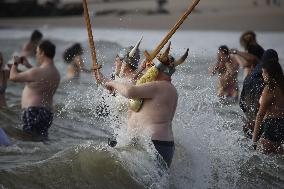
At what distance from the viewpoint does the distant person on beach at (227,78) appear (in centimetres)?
1201

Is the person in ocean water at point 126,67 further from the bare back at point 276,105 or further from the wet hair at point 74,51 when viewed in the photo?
the wet hair at point 74,51

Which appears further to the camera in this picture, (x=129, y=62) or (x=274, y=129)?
(x=274, y=129)

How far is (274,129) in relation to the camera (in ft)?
24.2

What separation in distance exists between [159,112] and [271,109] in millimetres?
2114

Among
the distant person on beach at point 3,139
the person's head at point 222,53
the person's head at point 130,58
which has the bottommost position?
the distant person on beach at point 3,139

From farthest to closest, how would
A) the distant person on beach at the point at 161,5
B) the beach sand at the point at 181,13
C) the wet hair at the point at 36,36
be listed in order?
1. the distant person on beach at the point at 161,5
2. the beach sand at the point at 181,13
3. the wet hair at the point at 36,36

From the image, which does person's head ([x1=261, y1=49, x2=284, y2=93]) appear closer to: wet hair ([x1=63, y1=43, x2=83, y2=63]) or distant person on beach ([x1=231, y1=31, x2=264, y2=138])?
distant person on beach ([x1=231, y1=31, x2=264, y2=138])

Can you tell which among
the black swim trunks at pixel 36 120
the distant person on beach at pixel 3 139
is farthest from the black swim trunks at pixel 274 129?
the distant person on beach at pixel 3 139

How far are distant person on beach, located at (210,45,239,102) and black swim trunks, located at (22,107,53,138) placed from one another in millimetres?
4425

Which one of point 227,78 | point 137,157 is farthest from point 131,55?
point 227,78

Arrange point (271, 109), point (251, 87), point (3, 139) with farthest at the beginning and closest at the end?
point (251, 87), point (3, 139), point (271, 109)

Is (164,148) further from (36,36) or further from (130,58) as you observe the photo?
(36,36)

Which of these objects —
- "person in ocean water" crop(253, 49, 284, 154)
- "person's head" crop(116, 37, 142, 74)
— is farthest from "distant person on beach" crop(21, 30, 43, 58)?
"person in ocean water" crop(253, 49, 284, 154)

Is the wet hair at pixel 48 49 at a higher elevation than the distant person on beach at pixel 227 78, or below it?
higher
